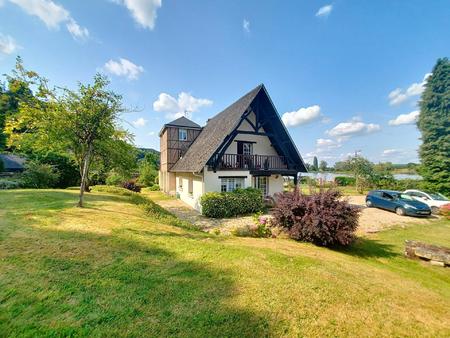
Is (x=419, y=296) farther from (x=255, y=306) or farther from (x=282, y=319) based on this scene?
(x=255, y=306)

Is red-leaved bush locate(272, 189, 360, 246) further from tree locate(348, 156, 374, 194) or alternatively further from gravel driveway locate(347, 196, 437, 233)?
tree locate(348, 156, 374, 194)

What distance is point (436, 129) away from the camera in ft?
67.4

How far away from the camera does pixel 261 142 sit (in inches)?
621

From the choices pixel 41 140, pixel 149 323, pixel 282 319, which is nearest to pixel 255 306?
pixel 282 319

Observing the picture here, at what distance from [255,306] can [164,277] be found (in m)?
1.55

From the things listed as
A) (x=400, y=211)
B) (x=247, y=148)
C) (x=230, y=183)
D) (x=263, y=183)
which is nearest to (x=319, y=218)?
(x=230, y=183)

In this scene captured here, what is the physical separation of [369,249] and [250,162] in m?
8.23

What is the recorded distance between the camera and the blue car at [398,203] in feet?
40.1

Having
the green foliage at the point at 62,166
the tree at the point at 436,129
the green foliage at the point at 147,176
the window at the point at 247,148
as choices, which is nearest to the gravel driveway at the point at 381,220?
the window at the point at 247,148

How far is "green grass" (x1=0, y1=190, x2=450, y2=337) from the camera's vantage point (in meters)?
2.34

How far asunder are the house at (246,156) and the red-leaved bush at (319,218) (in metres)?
5.60

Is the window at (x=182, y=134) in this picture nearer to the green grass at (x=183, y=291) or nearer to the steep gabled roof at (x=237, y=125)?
the steep gabled roof at (x=237, y=125)

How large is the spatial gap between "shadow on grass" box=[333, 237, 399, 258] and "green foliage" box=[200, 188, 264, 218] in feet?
18.8

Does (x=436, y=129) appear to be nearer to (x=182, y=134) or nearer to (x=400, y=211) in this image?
(x=400, y=211)
